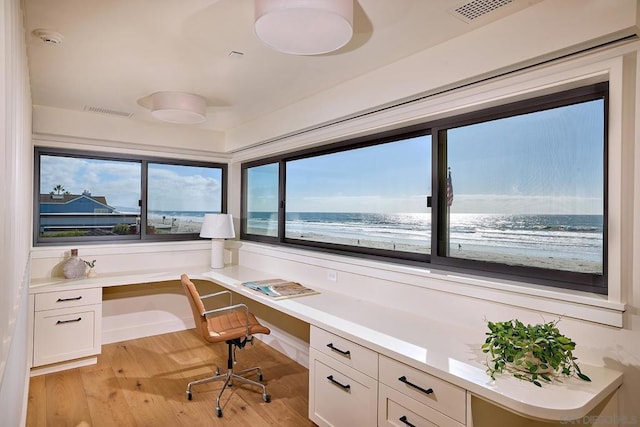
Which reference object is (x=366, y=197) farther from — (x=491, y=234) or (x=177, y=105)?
(x=177, y=105)

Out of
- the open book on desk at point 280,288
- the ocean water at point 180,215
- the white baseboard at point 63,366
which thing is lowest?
the white baseboard at point 63,366

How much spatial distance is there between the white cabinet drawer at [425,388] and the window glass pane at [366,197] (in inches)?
39.5

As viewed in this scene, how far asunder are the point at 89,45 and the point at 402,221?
2.34m

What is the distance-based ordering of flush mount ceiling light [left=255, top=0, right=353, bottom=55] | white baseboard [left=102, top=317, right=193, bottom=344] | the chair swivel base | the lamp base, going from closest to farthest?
1. flush mount ceiling light [left=255, top=0, right=353, bottom=55]
2. the chair swivel base
3. white baseboard [left=102, top=317, right=193, bottom=344]
4. the lamp base

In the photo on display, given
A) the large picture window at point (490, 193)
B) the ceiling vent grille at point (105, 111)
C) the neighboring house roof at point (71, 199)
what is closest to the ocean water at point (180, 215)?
the neighboring house roof at point (71, 199)

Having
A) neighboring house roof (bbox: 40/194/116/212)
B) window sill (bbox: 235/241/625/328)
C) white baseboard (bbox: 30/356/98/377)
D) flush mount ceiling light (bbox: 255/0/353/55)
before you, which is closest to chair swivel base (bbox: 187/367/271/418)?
window sill (bbox: 235/241/625/328)

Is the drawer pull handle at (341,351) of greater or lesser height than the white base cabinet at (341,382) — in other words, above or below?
above

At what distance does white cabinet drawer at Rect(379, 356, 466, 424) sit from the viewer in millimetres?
1663

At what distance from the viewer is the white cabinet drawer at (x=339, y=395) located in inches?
82.1

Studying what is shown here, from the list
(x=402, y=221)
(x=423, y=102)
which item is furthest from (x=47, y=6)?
(x=402, y=221)

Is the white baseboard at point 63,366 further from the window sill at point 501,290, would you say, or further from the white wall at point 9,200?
the window sill at point 501,290

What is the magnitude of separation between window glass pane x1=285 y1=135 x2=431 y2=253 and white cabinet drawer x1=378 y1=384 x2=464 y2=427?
1.08m

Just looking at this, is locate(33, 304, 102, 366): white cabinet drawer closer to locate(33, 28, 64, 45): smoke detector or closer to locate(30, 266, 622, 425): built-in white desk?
locate(30, 266, 622, 425): built-in white desk

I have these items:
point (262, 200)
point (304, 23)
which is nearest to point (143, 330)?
point (262, 200)
